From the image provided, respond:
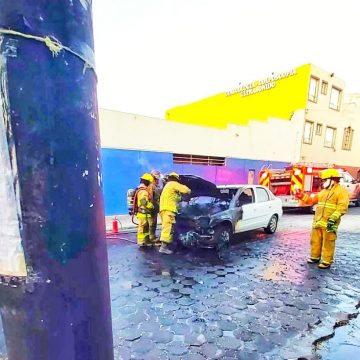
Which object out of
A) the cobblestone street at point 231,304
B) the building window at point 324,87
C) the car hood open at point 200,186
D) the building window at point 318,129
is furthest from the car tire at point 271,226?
the building window at point 324,87

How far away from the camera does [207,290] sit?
177 inches

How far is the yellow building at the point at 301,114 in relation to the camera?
1786cm

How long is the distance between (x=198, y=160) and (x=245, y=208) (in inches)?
273

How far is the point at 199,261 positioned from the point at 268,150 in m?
12.8

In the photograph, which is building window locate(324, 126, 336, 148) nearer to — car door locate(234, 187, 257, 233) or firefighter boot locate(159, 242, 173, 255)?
car door locate(234, 187, 257, 233)

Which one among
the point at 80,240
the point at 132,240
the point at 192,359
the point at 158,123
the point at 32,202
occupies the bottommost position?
the point at 132,240

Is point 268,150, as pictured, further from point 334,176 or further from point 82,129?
point 82,129

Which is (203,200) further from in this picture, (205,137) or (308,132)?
(308,132)

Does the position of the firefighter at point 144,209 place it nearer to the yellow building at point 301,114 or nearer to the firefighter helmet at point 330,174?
the firefighter helmet at point 330,174

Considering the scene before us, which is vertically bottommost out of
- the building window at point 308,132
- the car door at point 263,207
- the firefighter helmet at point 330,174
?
the car door at point 263,207

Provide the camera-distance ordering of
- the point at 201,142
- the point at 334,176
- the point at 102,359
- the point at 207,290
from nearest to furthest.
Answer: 1. the point at 102,359
2. the point at 207,290
3. the point at 334,176
4. the point at 201,142

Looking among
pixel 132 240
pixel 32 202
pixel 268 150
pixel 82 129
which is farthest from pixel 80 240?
pixel 268 150

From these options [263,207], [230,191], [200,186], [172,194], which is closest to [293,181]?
[263,207]

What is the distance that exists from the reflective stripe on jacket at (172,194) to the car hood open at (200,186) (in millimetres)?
416
